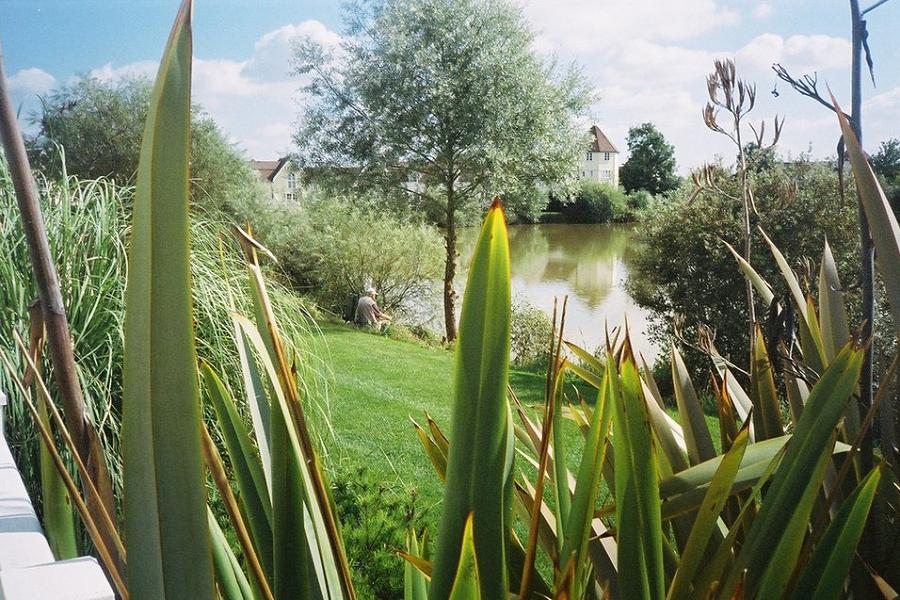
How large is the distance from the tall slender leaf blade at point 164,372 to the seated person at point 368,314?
10702 mm

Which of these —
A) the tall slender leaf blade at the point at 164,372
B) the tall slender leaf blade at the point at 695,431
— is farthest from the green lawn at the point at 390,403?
the tall slender leaf blade at the point at 164,372

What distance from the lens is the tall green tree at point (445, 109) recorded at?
→ 12234mm

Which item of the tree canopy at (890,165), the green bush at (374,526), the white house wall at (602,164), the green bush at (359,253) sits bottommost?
the green bush at (374,526)

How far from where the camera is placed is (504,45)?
12.4 metres

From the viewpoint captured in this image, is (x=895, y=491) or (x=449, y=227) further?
(x=449, y=227)

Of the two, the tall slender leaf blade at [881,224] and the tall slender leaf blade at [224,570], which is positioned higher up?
the tall slender leaf blade at [881,224]

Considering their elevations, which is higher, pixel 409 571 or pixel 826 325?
pixel 826 325

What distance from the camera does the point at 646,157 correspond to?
3281 cm

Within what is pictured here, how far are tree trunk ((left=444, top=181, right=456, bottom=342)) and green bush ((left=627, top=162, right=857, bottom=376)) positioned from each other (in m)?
4.14

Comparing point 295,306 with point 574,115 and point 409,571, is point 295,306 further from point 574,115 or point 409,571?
point 574,115

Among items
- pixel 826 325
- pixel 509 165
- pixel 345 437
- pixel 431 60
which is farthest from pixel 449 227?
pixel 826 325

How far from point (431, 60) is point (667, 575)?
1229cm

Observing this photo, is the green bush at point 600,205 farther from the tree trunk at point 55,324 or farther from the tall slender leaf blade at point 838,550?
the tree trunk at point 55,324

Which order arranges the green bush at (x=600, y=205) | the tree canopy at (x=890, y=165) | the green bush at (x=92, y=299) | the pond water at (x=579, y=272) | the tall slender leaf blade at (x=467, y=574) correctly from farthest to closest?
the green bush at (x=600, y=205), the pond water at (x=579, y=272), the tree canopy at (x=890, y=165), the green bush at (x=92, y=299), the tall slender leaf blade at (x=467, y=574)
